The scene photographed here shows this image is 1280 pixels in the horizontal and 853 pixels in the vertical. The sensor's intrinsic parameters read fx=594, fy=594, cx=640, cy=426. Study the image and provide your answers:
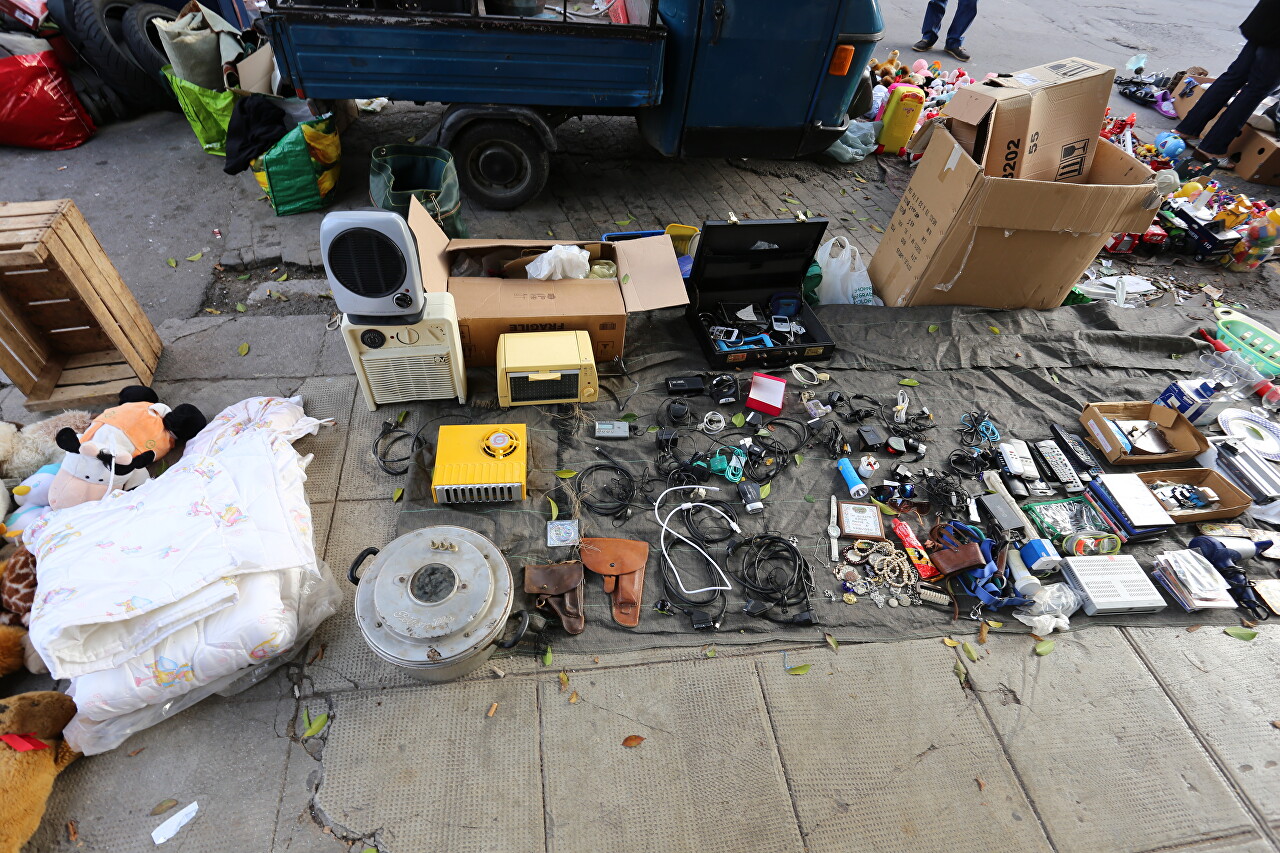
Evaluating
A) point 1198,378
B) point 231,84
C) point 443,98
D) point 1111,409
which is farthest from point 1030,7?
point 231,84

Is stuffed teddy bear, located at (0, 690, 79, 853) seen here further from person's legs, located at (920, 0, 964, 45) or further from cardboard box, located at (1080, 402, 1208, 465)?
person's legs, located at (920, 0, 964, 45)

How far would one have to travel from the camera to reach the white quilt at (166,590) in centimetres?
199

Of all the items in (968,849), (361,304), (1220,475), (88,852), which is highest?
(361,304)

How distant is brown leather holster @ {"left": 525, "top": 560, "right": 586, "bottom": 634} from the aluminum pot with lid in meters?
0.23

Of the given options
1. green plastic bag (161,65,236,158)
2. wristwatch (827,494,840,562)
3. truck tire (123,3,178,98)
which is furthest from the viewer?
truck tire (123,3,178,98)

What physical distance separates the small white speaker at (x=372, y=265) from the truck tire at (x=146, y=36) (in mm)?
4454

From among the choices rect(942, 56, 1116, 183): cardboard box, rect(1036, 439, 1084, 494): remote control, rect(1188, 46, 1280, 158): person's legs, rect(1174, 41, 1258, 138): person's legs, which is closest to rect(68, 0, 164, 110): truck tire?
rect(942, 56, 1116, 183): cardboard box

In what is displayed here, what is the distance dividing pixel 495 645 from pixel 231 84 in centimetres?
496

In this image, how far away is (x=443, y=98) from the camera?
4.03 metres

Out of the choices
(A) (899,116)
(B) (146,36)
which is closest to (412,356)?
(B) (146,36)

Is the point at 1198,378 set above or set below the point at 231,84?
below

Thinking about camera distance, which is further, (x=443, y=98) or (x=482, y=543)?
(x=443, y=98)

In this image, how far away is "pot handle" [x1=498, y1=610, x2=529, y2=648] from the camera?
238cm

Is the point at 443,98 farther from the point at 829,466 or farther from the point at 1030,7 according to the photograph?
the point at 1030,7
